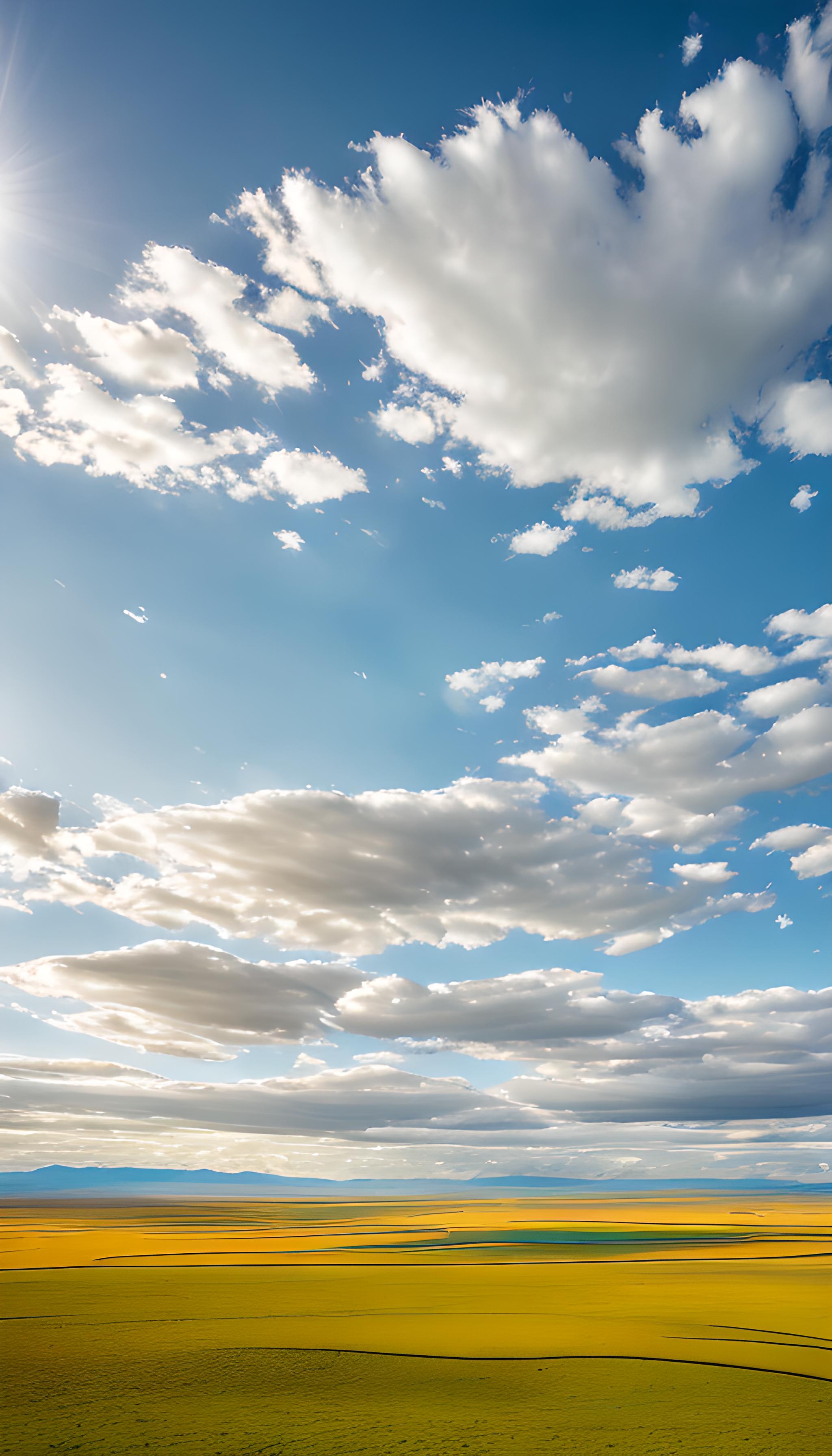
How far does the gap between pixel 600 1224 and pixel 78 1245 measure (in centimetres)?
12831

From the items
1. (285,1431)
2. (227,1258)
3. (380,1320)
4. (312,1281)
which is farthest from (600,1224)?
(285,1431)

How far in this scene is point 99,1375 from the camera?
3400 centimetres

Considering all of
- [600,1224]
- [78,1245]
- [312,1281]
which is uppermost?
[312,1281]

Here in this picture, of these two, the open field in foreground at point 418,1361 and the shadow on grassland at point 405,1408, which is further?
the open field in foreground at point 418,1361

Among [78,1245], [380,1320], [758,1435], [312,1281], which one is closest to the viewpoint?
[758,1435]

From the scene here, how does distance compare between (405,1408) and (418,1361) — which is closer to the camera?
(405,1408)

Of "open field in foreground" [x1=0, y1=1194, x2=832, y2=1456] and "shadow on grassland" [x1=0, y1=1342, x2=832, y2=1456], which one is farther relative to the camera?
"open field in foreground" [x1=0, y1=1194, x2=832, y2=1456]

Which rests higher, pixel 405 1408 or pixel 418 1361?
pixel 405 1408

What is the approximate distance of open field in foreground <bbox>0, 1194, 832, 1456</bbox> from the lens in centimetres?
2552

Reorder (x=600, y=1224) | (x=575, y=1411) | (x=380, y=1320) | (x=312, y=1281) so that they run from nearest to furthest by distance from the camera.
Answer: (x=575, y=1411), (x=380, y=1320), (x=312, y=1281), (x=600, y=1224)

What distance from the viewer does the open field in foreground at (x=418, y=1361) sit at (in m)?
25.5

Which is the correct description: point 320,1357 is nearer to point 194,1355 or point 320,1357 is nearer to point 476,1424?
point 194,1355

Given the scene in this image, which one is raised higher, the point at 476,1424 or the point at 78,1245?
the point at 476,1424

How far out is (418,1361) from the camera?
120ft
